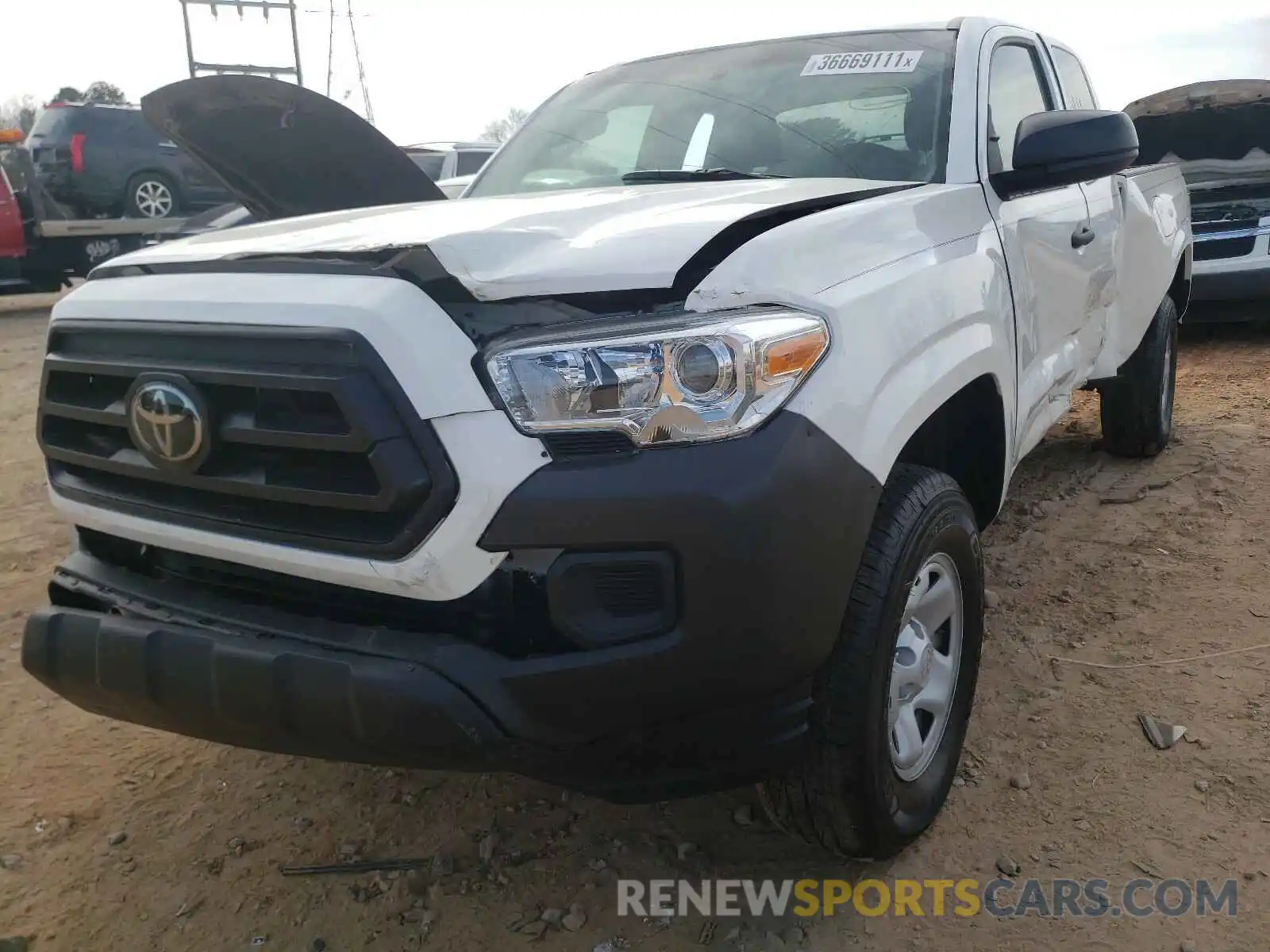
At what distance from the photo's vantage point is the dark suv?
38.3ft

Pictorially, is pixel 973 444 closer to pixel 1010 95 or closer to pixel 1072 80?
pixel 1010 95

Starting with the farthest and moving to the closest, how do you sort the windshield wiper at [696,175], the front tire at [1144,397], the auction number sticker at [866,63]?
the front tire at [1144,397] → the auction number sticker at [866,63] → the windshield wiper at [696,175]

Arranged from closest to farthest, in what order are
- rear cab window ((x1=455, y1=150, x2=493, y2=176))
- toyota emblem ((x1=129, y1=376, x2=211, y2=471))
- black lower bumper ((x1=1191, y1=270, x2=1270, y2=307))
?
toyota emblem ((x1=129, y1=376, x2=211, y2=471)) < black lower bumper ((x1=1191, y1=270, x2=1270, y2=307)) < rear cab window ((x1=455, y1=150, x2=493, y2=176))

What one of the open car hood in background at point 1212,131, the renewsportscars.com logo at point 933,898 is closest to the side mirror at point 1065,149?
the renewsportscars.com logo at point 933,898

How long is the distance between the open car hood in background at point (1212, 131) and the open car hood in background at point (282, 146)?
6092 mm

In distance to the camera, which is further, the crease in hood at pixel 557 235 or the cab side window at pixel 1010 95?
the cab side window at pixel 1010 95

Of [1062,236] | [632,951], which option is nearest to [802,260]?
[632,951]

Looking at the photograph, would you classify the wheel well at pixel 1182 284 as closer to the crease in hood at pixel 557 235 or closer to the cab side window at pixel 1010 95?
the cab side window at pixel 1010 95

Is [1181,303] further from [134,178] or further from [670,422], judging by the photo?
[134,178]

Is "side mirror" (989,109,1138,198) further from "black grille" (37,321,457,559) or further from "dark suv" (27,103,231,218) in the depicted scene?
"dark suv" (27,103,231,218)

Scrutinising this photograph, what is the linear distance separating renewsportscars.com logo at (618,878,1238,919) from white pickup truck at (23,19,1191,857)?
0.13m

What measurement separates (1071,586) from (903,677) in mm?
1710

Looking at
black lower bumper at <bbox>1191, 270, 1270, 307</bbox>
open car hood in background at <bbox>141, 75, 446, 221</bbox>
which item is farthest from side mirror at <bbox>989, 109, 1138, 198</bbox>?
black lower bumper at <bbox>1191, 270, 1270, 307</bbox>

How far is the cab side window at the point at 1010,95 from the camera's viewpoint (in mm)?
2832
